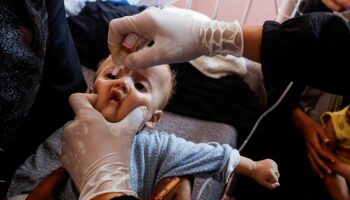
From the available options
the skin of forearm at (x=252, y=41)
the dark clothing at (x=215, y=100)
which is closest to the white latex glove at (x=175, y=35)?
the skin of forearm at (x=252, y=41)

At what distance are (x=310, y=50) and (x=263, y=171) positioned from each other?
0.33m

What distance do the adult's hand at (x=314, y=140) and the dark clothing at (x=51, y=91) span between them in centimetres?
104

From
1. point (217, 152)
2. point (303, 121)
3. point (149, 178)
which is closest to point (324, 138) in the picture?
point (303, 121)

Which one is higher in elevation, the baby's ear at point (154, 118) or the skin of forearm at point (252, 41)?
the skin of forearm at point (252, 41)

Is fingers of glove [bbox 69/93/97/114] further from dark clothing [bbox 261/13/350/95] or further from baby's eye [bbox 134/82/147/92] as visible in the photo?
dark clothing [bbox 261/13/350/95]

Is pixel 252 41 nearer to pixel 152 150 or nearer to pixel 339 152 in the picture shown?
pixel 152 150

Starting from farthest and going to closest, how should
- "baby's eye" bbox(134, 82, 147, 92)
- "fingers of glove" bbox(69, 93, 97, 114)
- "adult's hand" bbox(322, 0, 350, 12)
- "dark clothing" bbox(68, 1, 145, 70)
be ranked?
1. "dark clothing" bbox(68, 1, 145, 70)
2. "adult's hand" bbox(322, 0, 350, 12)
3. "baby's eye" bbox(134, 82, 147, 92)
4. "fingers of glove" bbox(69, 93, 97, 114)

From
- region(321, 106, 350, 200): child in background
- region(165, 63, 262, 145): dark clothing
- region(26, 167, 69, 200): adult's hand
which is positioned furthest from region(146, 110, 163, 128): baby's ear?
region(321, 106, 350, 200): child in background

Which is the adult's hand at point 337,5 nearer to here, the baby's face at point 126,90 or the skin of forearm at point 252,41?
the skin of forearm at point 252,41

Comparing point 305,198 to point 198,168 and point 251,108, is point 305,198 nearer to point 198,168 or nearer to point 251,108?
point 251,108

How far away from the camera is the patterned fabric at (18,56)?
2.25ft

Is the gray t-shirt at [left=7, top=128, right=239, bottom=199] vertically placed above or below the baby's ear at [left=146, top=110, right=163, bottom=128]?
below

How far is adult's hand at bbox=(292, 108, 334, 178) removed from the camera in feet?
4.74

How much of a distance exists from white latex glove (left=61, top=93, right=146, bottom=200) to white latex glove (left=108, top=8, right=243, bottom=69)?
0.17 metres
